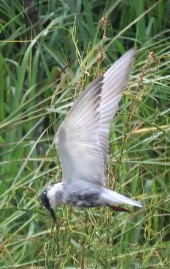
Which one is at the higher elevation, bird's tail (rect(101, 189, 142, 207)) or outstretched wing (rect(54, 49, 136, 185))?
outstretched wing (rect(54, 49, 136, 185))

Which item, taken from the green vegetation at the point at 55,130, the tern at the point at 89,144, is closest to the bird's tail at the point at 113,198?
the tern at the point at 89,144

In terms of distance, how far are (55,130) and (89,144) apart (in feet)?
2.60

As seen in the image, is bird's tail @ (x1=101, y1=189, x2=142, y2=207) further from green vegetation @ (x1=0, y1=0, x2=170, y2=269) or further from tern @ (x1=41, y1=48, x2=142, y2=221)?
green vegetation @ (x1=0, y1=0, x2=170, y2=269)

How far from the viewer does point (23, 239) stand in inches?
141

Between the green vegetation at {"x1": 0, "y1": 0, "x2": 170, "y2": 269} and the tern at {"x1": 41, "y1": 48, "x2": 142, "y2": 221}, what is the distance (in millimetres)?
79

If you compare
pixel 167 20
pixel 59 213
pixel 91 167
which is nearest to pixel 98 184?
pixel 91 167

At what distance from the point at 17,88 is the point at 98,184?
3.31ft

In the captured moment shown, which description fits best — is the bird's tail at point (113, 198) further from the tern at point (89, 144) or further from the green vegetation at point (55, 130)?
the green vegetation at point (55, 130)

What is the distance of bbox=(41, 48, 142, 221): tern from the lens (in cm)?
307

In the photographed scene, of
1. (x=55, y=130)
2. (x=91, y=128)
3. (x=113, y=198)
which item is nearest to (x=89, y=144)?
(x=91, y=128)

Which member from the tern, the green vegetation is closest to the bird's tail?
the tern

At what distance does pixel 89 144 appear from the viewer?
3.14 metres

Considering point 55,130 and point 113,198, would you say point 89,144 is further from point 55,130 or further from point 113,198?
point 55,130

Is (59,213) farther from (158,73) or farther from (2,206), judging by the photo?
(158,73)
